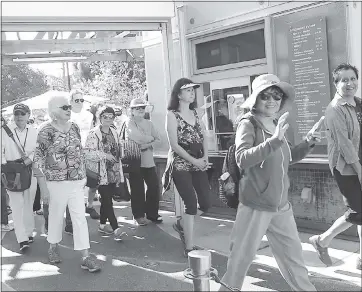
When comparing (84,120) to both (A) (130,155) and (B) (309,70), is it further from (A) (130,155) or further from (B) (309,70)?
(B) (309,70)

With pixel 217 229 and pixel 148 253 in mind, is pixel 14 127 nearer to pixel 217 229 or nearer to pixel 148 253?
pixel 148 253

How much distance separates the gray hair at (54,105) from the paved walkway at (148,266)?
1.37 m

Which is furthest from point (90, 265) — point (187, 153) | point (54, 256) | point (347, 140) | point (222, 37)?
point (222, 37)

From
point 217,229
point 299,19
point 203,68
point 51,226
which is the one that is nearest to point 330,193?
point 217,229

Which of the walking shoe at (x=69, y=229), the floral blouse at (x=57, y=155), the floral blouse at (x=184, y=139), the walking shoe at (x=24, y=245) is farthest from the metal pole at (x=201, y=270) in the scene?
the walking shoe at (x=69, y=229)

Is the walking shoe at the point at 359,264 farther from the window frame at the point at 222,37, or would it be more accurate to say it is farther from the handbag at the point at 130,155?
the handbag at the point at 130,155

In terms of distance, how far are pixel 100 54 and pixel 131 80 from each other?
0.76 metres

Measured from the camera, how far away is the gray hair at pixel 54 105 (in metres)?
4.14

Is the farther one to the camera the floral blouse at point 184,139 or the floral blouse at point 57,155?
the floral blouse at point 184,139

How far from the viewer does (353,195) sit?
3.64 meters

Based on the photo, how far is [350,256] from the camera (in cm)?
412

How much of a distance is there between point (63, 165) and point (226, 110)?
7.11 ft

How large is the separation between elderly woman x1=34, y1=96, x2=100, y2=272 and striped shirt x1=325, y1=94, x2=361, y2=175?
6.93 ft

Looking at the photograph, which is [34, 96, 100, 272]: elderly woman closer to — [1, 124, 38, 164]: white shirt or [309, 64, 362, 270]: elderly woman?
[1, 124, 38, 164]: white shirt
